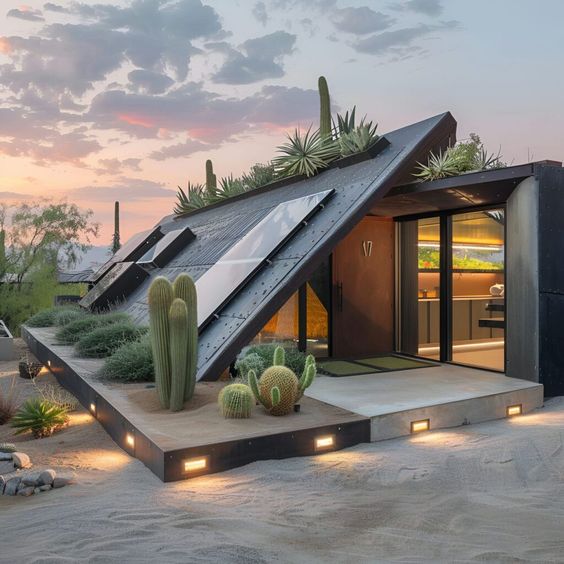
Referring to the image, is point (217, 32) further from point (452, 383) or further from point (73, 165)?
point (452, 383)

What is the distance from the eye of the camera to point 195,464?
451cm

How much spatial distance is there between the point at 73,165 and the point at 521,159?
15009 millimetres

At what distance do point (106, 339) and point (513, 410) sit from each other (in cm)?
613

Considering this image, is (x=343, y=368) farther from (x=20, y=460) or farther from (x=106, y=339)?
(x=20, y=460)

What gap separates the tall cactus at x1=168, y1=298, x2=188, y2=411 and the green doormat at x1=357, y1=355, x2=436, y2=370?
4.11m

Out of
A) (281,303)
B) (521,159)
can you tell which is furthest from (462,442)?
(521,159)

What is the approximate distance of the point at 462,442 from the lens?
5527 millimetres

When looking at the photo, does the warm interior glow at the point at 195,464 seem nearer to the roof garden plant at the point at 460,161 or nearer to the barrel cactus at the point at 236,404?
the barrel cactus at the point at 236,404

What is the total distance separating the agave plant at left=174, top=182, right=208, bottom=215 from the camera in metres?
16.8

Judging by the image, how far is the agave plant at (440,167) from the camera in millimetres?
7859

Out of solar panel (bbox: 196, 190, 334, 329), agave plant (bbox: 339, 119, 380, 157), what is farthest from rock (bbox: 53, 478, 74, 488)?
agave plant (bbox: 339, 119, 380, 157)

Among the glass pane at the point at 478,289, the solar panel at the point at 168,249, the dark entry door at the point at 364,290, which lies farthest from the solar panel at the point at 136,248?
the glass pane at the point at 478,289

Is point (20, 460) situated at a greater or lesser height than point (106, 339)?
lesser

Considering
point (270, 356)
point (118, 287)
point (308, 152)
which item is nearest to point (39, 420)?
point (270, 356)
